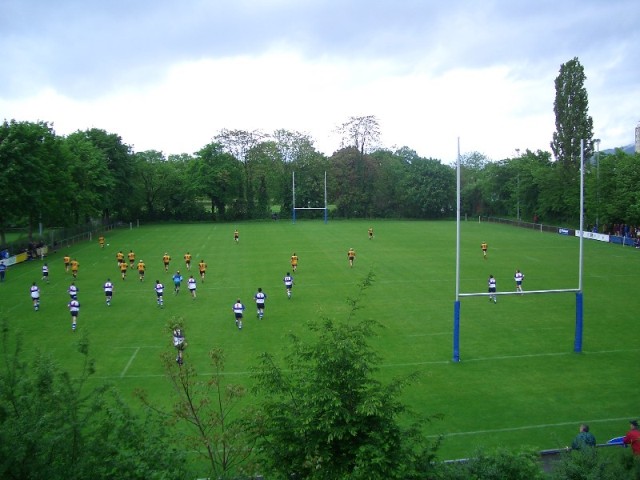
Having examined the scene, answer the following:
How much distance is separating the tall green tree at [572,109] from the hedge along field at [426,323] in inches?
814

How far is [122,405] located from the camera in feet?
29.6

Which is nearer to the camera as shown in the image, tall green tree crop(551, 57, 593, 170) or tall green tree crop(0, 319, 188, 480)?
tall green tree crop(0, 319, 188, 480)

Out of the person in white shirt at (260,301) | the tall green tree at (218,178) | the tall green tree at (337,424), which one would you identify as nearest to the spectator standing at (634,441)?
the tall green tree at (337,424)

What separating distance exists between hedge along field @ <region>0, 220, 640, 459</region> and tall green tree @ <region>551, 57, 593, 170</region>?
20.7 m

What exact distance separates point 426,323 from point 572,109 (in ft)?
169

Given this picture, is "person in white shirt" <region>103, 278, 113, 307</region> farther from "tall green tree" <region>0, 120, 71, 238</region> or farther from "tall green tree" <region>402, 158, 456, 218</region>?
"tall green tree" <region>402, 158, 456, 218</region>

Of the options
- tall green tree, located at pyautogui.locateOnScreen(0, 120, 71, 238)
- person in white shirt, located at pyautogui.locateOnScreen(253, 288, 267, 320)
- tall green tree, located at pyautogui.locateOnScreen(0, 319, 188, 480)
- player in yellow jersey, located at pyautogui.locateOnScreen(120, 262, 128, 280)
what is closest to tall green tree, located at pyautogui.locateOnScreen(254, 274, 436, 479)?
tall green tree, located at pyautogui.locateOnScreen(0, 319, 188, 480)

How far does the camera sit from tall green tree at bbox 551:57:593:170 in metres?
65.6

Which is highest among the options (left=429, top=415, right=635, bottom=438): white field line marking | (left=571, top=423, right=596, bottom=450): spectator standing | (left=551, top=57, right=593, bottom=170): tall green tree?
(left=551, top=57, right=593, bottom=170): tall green tree

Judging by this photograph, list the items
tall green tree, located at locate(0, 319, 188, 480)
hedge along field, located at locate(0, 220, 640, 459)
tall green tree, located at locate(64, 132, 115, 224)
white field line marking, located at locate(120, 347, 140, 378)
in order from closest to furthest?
tall green tree, located at locate(0, 319, 188, 480)
hedge along field, located at locate(0, 220, 640, 459)
white field line marking, located at locate(120, 347, 140, 378)
tall green tree, located at locate(64, 132, 115, 224)

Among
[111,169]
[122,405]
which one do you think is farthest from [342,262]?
[111,169]

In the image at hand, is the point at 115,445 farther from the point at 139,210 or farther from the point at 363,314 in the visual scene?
the point at 139,210

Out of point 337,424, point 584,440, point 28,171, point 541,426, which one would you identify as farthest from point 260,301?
point 28,171

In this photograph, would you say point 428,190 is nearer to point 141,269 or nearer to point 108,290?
point 141,269
